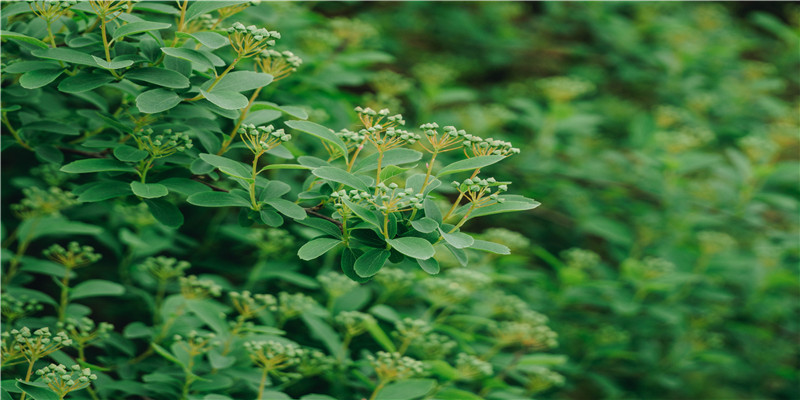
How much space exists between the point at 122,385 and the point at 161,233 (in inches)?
29.6

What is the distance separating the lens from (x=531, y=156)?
3184 mm

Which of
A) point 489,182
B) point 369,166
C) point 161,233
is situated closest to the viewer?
point 489,182

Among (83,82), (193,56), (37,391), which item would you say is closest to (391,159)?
(193,56)

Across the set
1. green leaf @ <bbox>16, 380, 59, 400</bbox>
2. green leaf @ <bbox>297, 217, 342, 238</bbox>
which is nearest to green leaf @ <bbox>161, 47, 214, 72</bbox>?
green leaf @ <bbox>297, 217, 342, 238</bbox>

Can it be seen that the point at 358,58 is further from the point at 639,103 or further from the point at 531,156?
the point at 639,103

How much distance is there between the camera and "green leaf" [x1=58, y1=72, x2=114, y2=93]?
129cm

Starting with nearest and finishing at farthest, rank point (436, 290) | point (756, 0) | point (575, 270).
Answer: point (436, 290), point (575, 270), point (756, 0)

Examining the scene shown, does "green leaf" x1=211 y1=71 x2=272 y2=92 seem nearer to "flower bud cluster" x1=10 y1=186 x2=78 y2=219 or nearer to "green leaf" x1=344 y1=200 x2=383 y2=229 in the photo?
"green leaf" x1=344 y1=200 x2=383 y2=229

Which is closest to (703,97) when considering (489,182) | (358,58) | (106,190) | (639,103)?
(639,103)

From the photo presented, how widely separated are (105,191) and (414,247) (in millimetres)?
720

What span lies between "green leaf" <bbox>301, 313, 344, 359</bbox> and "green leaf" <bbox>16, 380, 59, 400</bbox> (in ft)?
2.35

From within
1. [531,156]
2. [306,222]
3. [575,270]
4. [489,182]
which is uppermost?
[531,156]

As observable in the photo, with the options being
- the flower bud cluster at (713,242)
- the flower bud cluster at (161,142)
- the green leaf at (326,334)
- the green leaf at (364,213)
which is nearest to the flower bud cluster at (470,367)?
the green leaf at (326,334)

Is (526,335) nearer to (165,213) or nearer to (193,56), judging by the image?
(165,213)
